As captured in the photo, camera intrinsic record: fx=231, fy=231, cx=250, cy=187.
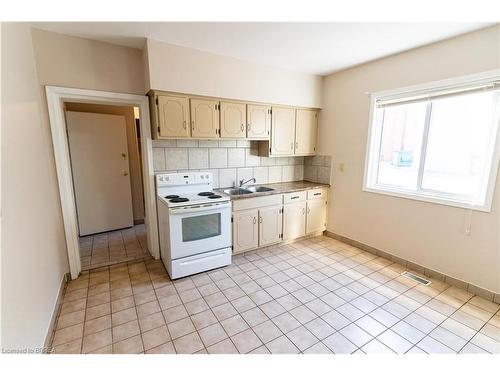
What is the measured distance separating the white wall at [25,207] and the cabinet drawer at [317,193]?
3.01m

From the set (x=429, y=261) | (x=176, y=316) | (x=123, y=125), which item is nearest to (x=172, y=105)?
(x=123, y=125)

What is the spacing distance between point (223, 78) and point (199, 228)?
5.79 ft

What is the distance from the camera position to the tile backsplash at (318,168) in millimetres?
3602

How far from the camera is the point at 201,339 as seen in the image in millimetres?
1715

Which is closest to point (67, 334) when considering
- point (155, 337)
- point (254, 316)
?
point (155, 337)

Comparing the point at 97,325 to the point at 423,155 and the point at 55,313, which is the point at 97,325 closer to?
the point at 55,313

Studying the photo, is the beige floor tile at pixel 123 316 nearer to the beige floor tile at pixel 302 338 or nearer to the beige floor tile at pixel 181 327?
the beige floor tile at pixel 181 327

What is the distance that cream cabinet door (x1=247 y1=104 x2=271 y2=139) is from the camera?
9.93 feet

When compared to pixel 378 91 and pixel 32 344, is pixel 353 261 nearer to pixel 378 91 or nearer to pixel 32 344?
pixel 378 91

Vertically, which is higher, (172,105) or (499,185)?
(172,105)

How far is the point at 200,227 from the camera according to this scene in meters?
2.58

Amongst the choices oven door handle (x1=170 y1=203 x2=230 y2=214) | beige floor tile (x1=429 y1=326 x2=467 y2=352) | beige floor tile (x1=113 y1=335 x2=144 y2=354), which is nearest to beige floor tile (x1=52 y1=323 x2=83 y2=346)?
beige floor tile (x1=113 y1=335 x2=144 y2=354)

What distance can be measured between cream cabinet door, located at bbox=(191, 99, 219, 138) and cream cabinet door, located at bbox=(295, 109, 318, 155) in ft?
4.30
